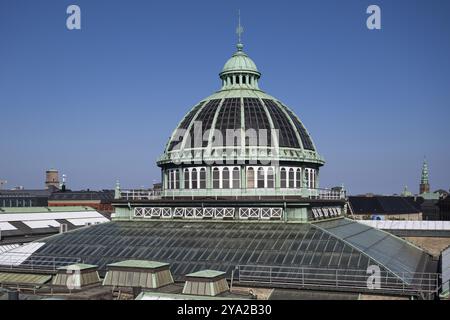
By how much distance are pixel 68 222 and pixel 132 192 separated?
1747 inches

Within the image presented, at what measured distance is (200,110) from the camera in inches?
2334

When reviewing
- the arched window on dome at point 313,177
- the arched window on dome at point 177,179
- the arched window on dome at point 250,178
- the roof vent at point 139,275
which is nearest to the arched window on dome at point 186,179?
the arched window on dome at point 177,179

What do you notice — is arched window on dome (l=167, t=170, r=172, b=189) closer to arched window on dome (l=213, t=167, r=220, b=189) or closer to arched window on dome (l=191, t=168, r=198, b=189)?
arched window on dome (l=191, t=168, r=198, b=189)

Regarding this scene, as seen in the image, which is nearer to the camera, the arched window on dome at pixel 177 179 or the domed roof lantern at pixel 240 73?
the arched window on dome at pixel 177 179

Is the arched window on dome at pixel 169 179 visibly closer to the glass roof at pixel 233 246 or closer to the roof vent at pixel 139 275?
the glass roof at pixel 233 246

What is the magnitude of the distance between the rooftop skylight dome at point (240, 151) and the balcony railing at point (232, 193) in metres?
0.10

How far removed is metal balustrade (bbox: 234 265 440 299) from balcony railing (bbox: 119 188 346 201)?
40.5ft

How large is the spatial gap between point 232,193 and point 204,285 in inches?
722

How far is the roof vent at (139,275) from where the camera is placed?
121ft

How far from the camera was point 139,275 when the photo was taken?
1469 inches

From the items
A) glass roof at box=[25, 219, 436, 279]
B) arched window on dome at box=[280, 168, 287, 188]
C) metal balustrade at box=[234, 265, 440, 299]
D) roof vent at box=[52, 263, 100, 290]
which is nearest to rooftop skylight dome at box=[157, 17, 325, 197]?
arched window on dome at box=[280, 168, 287, 188]

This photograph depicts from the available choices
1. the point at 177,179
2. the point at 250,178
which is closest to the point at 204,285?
the point at 250,178
